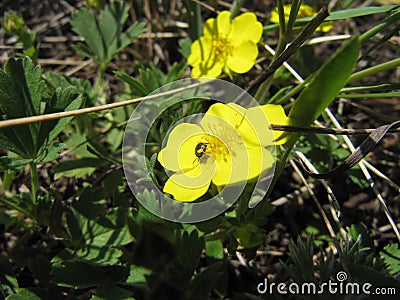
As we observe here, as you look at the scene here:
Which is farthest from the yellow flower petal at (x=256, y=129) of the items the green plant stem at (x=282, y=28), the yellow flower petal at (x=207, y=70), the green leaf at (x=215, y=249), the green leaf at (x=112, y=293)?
the green leaf at (x=112, y=293)

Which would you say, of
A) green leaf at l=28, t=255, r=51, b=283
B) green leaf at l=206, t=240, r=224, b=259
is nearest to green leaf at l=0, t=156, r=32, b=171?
green leaf at l=28, t=255, r=51, b=283

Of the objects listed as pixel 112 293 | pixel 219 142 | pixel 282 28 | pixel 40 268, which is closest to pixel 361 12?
pixel 282 28

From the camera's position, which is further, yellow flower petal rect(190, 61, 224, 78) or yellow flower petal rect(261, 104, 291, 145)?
yellow flower petal rect(190, 61, 224, 78)

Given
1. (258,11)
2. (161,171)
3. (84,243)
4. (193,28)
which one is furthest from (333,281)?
(258,11)

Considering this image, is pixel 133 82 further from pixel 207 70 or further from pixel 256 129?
pixel 256 129

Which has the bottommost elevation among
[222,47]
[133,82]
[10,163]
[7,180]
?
[7,180]

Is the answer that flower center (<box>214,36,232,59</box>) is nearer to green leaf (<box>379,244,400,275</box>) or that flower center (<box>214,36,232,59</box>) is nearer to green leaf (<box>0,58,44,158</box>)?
green leaf (<box>0,58,44,158</box>)

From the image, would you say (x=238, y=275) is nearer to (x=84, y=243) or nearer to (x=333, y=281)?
(x=333, y=281)
